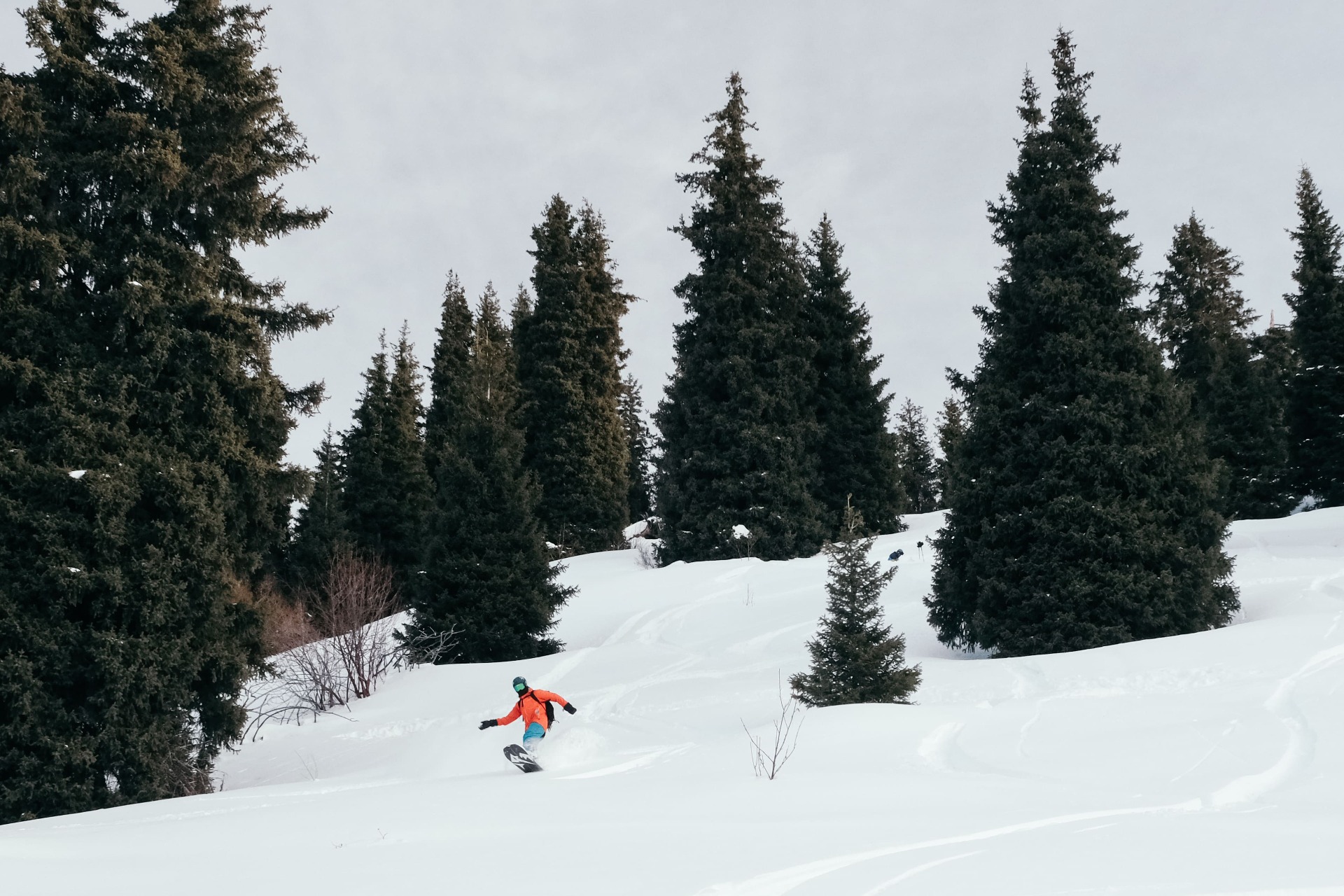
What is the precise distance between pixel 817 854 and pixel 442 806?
321cm

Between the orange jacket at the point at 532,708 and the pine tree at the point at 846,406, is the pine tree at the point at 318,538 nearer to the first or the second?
the pine tree at the point at 846,406

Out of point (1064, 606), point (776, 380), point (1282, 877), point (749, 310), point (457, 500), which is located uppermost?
point (749, 310)

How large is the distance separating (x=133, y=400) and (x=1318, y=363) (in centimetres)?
3712

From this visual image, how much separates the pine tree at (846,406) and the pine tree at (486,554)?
15.0m

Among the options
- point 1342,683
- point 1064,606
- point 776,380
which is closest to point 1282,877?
point 1342,683

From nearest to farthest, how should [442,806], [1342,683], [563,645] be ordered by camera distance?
[442,806] → [1342,683] → [563,645]

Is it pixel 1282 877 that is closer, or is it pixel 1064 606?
pixel 1282 877

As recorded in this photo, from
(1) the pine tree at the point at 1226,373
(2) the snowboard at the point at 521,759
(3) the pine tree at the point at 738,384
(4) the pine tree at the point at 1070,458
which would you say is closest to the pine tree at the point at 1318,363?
(1) the pine tree at the point at 1226,373

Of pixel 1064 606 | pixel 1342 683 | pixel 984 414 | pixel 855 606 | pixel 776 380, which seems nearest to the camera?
pixel 1342 683

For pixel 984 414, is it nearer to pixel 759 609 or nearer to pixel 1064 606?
pixel 1064 606

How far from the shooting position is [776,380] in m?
30.3

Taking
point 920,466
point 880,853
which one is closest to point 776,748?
point 880,853

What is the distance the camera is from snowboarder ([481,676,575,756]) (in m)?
9.92

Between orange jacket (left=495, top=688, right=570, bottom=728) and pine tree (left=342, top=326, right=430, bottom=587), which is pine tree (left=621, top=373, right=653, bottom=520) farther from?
orange jacket (left=495, top=688, right=570, bottom=728)
